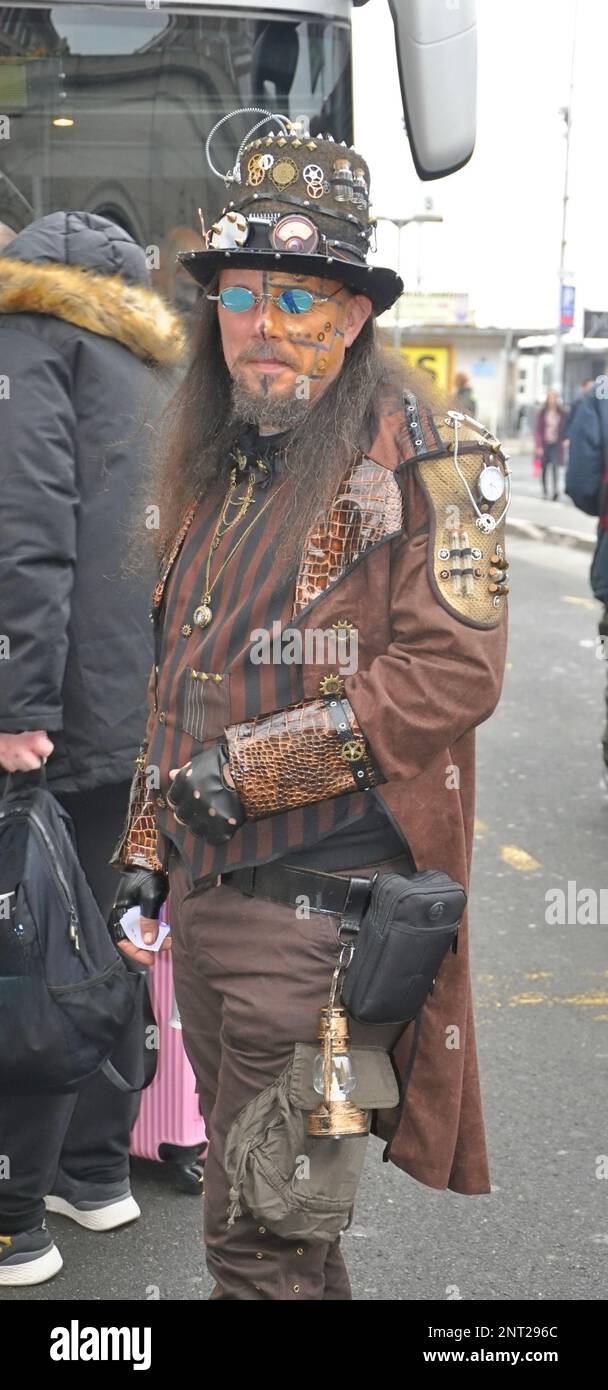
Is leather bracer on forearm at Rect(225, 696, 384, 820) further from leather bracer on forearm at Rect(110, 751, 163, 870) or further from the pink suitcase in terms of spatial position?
the pink suitcase

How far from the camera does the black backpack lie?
321 cm

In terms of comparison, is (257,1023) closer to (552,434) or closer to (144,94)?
(144,94)

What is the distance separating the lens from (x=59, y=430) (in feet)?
11.0

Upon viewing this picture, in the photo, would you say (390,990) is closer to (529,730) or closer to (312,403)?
(312,403)

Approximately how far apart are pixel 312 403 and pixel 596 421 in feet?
15.1

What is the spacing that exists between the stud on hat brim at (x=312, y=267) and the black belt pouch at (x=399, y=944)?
3.00ft

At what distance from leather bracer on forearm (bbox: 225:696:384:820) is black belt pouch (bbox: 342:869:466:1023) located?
0.54 feet

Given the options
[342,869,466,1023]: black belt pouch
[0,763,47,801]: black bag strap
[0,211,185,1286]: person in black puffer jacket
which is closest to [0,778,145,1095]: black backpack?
[0,763,47,801]: black bag strap

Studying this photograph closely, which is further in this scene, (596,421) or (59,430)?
(596,421)

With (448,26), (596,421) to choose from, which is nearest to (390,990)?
(448,26)

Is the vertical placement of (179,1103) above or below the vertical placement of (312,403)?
below

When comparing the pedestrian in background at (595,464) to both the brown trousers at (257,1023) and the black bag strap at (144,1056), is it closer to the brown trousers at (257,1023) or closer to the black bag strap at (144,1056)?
the black bag strap at (144,1056)

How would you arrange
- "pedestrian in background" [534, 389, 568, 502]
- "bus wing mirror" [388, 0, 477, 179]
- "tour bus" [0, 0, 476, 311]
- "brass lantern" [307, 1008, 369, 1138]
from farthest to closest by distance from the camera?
"pedestrian in background" [534, 389, 568, 502], "tour bus" [0, 0, 476, 311], "bus wing mirror" [388, 0, 477, 179], "brass lantern" [307, 1008, 369, 1138]
